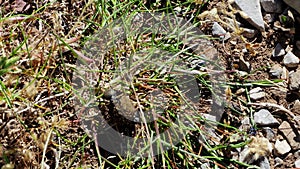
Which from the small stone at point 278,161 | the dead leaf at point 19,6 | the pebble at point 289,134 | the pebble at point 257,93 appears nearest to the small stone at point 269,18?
the pebble at point 257,93

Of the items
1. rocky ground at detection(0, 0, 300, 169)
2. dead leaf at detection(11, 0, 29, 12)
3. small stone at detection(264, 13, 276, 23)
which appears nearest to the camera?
rocky ground at detection(0, 0, 300, 169)

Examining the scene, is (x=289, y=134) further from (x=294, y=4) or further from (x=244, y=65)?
(x=294, y=4)

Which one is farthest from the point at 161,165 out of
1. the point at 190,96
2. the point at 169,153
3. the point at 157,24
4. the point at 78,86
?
the point at 157,24

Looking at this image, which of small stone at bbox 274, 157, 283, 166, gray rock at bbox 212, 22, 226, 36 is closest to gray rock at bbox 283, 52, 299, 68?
gray rock at bbox 212, 22, 226, 36

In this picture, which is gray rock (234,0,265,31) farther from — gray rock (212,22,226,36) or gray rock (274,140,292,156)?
gray rock (274,140,292,156)

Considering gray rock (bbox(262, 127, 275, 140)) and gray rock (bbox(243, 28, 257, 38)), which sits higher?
gray rock (bbox(243, 28, 257, 38))

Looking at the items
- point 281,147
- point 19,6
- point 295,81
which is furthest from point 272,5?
point 19,6

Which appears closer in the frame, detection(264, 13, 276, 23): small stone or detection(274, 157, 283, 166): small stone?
detection(274, 157, 283, 166): small stone
